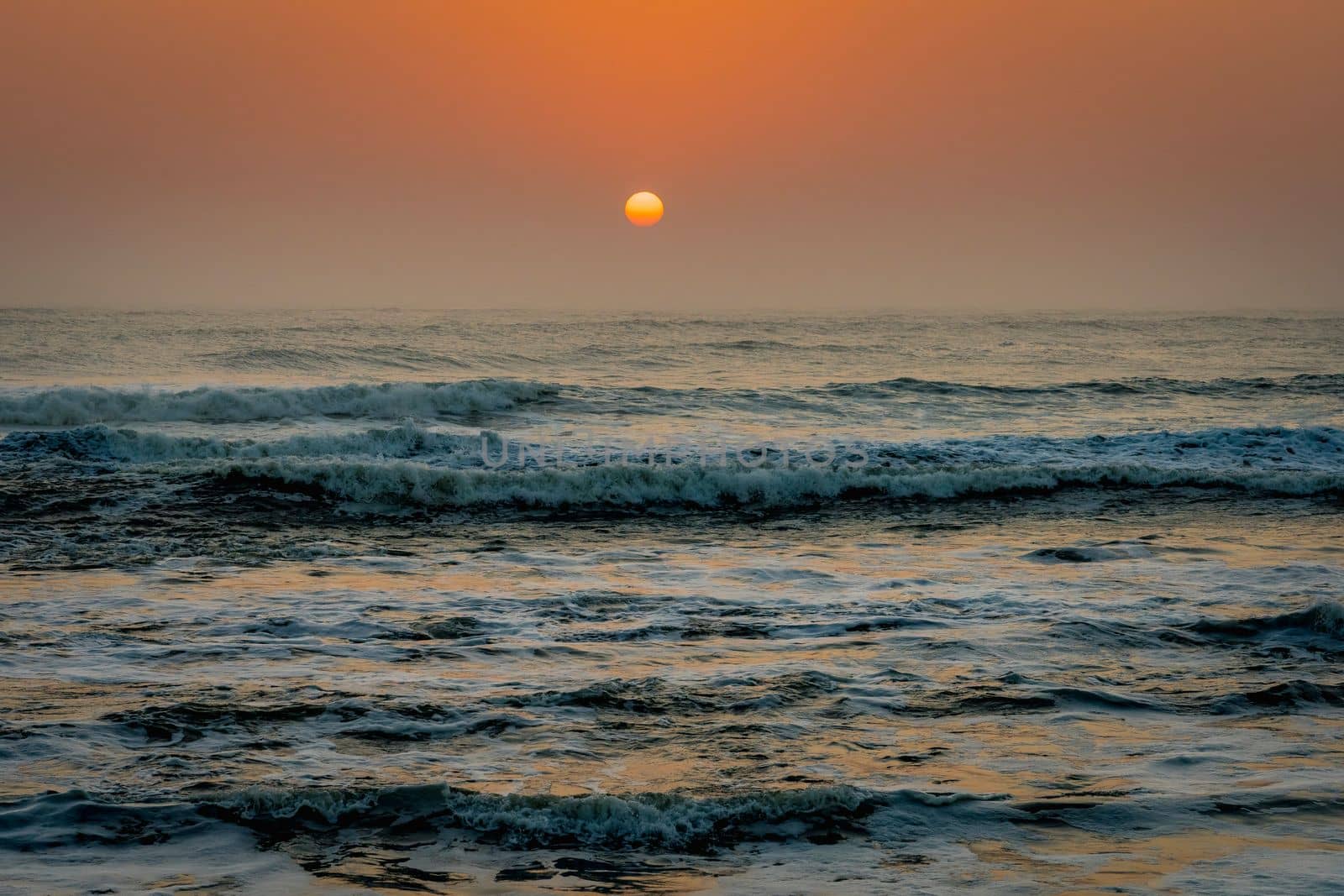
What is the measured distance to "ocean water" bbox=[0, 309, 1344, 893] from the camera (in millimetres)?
4613

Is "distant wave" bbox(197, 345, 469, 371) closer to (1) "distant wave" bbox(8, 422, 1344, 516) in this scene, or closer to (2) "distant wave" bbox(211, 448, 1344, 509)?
(1) "distant wave" bbox(8, 422, 1344, 516)

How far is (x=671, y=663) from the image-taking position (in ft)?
24.0

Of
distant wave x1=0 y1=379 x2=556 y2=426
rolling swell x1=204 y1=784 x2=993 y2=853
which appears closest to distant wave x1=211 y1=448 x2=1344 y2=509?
distant wave x1=0 y1=379 x2=556 y2=426

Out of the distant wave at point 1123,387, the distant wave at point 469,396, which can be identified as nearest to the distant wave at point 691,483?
the distant wave at point 469,396

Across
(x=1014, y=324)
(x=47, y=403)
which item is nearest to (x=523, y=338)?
(x=47, y=403)

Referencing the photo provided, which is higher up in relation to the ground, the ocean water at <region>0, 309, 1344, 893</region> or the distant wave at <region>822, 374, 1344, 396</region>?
the distant wave at <region>822, 374, 1344, 396</region>

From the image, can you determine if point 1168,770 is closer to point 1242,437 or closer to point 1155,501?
point 1155,501

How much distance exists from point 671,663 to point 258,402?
755 inches

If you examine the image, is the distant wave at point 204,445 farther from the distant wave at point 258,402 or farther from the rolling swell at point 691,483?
the distant wave at point 258,402

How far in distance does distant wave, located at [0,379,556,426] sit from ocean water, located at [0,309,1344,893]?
386 cm

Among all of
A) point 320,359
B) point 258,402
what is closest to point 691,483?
point 258,402

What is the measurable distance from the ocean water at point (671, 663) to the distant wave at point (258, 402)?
386 cm

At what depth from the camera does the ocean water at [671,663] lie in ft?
15.1

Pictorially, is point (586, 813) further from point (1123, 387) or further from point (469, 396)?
point (1123, 387)
